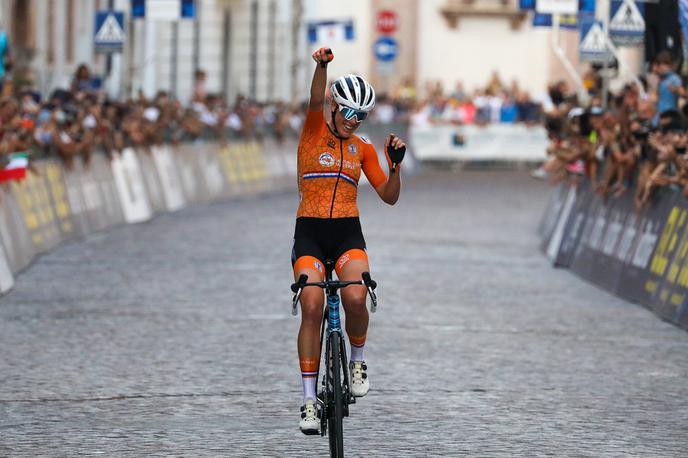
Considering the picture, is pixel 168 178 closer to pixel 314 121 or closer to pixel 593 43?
pixel 593 43

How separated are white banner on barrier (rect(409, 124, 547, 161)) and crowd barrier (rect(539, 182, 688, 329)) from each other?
27838mm

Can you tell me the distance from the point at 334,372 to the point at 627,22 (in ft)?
51.8

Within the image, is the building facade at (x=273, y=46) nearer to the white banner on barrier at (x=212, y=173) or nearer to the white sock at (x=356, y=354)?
the white banner on barrier at (x=212, y=173)

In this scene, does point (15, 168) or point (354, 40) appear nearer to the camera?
point (15, 168)

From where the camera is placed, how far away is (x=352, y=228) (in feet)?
31.8

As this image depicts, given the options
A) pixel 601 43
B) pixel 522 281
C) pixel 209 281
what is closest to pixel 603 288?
pixel 522 281

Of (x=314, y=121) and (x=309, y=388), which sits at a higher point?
(x=314, y=121)

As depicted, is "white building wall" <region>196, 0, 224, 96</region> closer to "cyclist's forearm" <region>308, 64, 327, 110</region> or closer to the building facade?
the building facade

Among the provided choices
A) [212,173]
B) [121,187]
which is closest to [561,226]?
[121,187]

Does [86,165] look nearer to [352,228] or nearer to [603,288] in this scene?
[603,288]

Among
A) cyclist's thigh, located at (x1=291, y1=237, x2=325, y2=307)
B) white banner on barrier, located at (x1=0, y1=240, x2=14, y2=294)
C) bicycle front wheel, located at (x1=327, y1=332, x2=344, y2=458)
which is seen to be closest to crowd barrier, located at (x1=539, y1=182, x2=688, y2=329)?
white banner on barrier, located at (x1=0, y1=240, x2=14, y2=294)

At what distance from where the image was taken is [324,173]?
31.7ft

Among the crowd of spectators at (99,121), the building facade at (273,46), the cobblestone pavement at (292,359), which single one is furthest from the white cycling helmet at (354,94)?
the building facade at (273,46)

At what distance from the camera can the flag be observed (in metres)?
19.4
